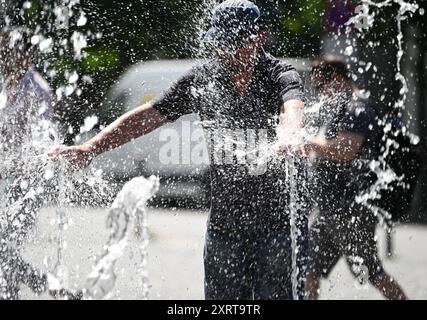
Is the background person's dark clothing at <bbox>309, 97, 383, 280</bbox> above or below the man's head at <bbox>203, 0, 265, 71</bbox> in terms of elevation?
below

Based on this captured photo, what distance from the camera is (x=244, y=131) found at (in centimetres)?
385

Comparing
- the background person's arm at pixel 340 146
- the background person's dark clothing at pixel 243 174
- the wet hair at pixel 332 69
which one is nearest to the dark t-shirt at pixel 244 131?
the background person's dark clothing at pixel 243 174

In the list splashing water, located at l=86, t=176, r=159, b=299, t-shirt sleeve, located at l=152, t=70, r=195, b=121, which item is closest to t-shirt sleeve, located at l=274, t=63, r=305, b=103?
t-shirt sleeve, located at l=152, t=70, r=195, b=121

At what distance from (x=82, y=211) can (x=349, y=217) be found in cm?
345

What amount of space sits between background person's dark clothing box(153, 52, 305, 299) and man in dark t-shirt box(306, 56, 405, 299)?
1.11 m

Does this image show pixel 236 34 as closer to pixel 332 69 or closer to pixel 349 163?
pixel 349 163

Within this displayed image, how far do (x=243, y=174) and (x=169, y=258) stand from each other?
379 cm

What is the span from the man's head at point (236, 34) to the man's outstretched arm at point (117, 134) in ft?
1.47

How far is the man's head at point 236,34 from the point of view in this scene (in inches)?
154

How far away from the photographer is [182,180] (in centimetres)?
956

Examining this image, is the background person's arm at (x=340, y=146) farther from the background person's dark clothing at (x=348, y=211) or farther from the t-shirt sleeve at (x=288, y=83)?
the t-shirt sleeve at (x=288, y=83)

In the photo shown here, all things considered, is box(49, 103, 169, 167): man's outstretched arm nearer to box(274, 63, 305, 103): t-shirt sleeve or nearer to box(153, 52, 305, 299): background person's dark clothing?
box(153, 52, 305, 299): background person's dark clothing

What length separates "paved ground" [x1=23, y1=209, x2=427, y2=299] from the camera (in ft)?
19.1
